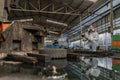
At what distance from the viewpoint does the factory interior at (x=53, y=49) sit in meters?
4.28

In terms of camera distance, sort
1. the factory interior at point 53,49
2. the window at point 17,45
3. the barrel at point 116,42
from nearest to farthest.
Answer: the factory interior at point 53,49 < the window at point 17,45 < the barrel at point 116,42

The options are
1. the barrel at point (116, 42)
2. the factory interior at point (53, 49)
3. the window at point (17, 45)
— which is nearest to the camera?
the factory interior at point (53, 49)

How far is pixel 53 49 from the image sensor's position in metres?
9.24

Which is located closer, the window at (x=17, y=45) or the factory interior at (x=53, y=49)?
the factory interior at (x=53, y=49)

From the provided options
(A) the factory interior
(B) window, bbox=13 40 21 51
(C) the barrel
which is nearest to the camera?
(A) the factory interior

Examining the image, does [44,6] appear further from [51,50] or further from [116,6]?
[51,50]

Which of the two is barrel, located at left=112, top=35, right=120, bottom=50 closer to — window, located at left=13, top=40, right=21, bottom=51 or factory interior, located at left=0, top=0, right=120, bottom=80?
factory interior, located at left=0, top=0, right=120, bottom=80

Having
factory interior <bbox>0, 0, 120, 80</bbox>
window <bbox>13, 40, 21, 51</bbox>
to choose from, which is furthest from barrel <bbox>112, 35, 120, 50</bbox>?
window <bbox>13, 40, 21, 51</bbox>

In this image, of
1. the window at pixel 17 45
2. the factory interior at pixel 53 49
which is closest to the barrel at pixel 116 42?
the factory interior at pixel 53 49

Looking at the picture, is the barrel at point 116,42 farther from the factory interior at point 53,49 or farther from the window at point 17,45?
the window at point 17,45

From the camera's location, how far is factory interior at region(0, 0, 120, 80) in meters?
4.28

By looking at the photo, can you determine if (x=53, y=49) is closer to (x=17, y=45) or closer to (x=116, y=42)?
(x=17, y=45)

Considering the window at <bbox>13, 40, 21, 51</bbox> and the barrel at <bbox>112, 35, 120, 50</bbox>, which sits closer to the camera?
the window at <bbox>13, 40, 21, 51</bbox>

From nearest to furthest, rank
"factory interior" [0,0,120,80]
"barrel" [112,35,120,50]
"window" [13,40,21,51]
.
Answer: "factory interior" [0,0,120,80]
"window" [13,40,21,51]
"barrel" [112,35,120,50]
